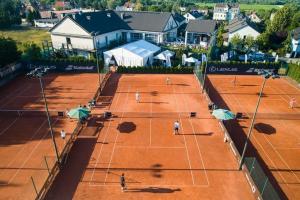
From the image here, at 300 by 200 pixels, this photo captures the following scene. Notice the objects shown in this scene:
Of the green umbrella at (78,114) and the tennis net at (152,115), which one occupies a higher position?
the green umbrella at (78,114)

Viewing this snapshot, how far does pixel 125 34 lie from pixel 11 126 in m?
38.7

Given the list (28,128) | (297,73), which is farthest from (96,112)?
(297,73)

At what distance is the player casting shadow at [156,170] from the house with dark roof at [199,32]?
4337cm

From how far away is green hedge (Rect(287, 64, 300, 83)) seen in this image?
124ft

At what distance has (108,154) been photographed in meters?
20.6

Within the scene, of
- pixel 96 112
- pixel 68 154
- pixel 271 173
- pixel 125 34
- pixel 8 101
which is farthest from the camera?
pixel 125 34

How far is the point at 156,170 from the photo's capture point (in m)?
18.9

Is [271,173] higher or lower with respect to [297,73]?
lower

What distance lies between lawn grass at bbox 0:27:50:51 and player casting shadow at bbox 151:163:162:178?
192 feet

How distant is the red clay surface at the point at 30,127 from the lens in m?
17.9

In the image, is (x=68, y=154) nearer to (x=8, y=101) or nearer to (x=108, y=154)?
(x=108, y=154)

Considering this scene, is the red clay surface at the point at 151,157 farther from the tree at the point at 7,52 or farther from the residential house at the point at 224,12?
the residential house at the point at 224,12

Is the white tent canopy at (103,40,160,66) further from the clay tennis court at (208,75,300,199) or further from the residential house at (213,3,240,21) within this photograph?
the residential house at (213,3,240,21)

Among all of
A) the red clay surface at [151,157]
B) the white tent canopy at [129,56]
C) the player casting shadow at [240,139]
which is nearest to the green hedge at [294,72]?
the player casting shadow at [240,139]
